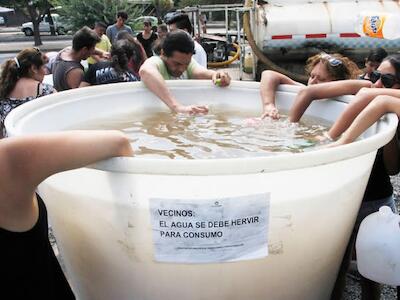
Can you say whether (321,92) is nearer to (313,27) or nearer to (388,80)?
(388,80)

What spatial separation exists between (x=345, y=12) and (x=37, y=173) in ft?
21.7

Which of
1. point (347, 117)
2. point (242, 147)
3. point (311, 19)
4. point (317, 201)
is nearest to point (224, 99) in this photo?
point (242, 147)

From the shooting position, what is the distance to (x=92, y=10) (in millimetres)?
20234

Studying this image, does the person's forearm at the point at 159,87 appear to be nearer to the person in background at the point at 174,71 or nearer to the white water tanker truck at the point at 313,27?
the person in background at the point at 174,71

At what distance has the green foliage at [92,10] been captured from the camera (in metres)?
20.1

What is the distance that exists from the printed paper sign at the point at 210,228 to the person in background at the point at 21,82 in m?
2.27

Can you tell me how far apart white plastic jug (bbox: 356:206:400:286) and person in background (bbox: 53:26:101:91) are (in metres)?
2.81

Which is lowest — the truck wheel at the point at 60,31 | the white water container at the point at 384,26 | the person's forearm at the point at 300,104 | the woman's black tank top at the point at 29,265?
the truck wheel at the point at 60,31

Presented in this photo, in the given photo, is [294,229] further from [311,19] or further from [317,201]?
[311,19]

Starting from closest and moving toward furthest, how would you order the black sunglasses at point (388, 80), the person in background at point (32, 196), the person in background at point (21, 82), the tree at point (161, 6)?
the person in background at point (32, 196), the black sunglasses at point (388, 80), the person in background at point (21, 82), the tree at point (161, 6)

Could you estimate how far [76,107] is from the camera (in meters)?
2.55

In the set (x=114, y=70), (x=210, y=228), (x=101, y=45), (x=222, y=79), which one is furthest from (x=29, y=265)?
(x=101, y=45)

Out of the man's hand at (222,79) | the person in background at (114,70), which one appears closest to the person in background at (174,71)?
the man's hand at (222,79)

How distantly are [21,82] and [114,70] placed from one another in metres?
0.72
